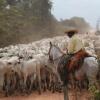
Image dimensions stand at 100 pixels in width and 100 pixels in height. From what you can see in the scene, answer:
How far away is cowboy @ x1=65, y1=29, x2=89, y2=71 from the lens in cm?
1291

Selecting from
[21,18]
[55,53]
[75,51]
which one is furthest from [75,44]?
[21,18]

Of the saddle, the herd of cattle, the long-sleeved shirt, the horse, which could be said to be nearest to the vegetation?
the herd of cattle

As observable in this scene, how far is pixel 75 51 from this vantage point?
42.5 feet

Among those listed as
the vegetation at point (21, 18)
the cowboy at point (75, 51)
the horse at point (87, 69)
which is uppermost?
the vegetation at point (21, 18)

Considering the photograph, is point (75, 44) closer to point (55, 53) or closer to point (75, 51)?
point (75, 51)

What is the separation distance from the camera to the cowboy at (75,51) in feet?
42.4

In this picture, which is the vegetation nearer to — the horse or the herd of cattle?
the herd of cattle

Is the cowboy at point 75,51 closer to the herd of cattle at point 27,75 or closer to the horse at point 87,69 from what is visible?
the horse at point 87,69

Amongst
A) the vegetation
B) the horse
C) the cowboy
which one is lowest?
the horse

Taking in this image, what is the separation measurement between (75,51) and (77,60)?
10.5 inches

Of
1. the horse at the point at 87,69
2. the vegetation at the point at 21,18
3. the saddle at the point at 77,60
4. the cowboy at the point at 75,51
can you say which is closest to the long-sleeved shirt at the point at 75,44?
the cowboy at the point at 75,51

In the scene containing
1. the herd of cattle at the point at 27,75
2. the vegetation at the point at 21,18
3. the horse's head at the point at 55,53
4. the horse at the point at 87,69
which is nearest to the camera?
the horse at the point at 87,69

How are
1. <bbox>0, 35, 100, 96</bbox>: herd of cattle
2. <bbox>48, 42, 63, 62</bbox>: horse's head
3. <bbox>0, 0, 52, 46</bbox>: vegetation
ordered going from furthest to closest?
<bbox>0, 0, 52, 46</bbox>: vegetation, <bbox>0, 35, 100, 96</bbox>: herd of cattle, <bbox>48, 42, 63, 62</bbox>: horse's head

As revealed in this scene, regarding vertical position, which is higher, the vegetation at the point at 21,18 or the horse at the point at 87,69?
the vegetation at the point at 21,18
